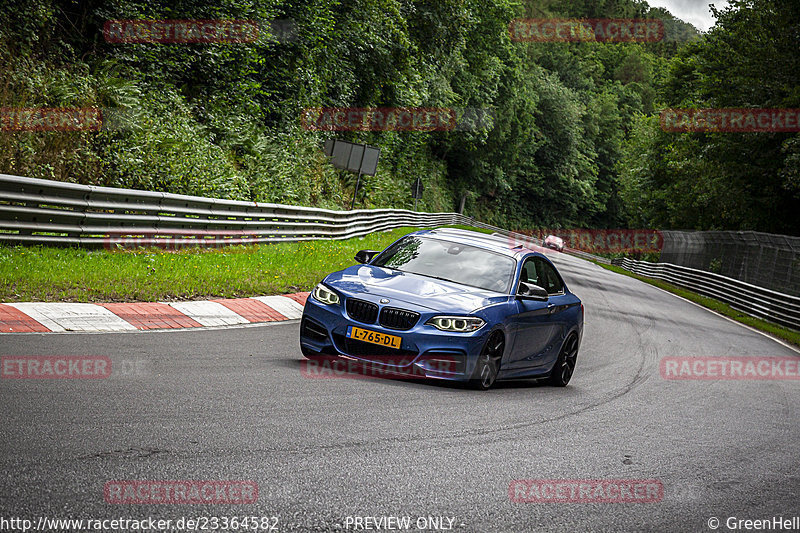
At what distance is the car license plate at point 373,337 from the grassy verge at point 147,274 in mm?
3613

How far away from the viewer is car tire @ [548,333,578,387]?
9328 millimetres

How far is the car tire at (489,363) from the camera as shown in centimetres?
751

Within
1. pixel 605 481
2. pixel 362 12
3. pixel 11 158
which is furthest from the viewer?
pixel 362 12

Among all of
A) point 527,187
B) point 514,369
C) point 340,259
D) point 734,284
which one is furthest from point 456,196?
point 514,369

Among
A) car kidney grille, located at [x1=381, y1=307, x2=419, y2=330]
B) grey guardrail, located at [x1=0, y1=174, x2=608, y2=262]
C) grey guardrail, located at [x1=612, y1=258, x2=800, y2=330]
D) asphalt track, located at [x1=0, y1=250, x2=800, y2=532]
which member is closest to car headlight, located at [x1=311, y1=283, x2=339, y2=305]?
car kidney grille, located at [x1=381, y1=307, x2=419, y2=330]

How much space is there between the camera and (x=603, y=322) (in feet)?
57.2

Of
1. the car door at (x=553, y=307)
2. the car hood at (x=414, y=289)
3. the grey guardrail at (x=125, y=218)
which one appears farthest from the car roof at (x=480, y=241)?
the grey guardrail at (x=125, y=218)

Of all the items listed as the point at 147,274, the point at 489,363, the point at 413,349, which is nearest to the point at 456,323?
the point at 413,349

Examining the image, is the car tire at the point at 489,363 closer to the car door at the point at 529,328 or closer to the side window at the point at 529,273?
the car door at the point at 529,328

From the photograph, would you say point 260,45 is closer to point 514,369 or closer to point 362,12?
point 362,12

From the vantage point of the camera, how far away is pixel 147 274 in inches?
441

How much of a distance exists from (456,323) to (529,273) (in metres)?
2.01

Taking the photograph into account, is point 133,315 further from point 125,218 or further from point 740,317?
point 740,317

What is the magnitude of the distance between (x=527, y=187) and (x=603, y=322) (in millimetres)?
62046
